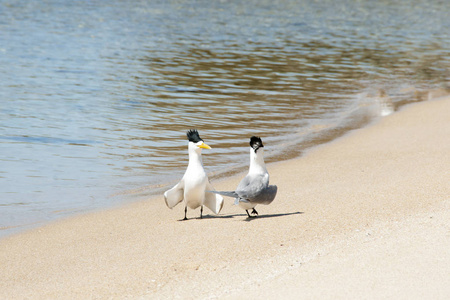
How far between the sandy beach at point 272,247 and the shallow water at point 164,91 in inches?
39.7

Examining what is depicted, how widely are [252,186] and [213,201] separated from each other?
0.61 meters

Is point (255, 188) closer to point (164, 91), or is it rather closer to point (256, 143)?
point (256, 143)

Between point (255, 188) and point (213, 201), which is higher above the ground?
point (255, 188)

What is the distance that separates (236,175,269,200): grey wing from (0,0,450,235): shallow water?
6.65ft

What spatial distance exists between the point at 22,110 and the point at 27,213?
589 centimetres

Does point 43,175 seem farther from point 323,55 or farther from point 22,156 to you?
point 323,55

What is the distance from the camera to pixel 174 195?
639cm

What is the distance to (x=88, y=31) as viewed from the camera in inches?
997

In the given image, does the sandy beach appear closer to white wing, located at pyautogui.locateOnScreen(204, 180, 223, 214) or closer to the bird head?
white wing, located at pyautogui.locateOnScreen(204, 180, 223, 214)

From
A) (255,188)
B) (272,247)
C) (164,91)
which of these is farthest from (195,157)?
(164,91)

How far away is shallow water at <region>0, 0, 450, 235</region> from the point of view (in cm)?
855

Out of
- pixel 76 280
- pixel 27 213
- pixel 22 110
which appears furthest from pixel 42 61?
pixel 76 280

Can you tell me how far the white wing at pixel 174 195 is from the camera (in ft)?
20.7

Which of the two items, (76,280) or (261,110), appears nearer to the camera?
(76,280)
